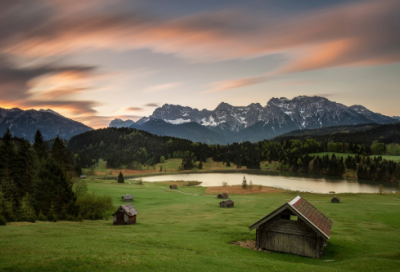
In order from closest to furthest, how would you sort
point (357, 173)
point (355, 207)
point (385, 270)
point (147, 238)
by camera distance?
point (385, 270), point (147, 238), point (355, 207), point (357, 173)

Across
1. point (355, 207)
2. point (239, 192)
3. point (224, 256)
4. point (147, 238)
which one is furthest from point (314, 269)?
point (239, 192)

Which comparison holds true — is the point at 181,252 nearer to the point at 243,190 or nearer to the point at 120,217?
the point at 120,217

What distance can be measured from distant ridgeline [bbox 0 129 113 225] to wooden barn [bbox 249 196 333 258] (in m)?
31.9

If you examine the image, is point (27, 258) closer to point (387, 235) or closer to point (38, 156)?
point (387, 235)

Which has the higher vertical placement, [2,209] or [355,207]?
[2,209]

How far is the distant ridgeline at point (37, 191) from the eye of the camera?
39.9 m

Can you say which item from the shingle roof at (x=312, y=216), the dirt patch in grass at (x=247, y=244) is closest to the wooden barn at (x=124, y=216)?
the dirt patch in grass at (x=247, y=244)

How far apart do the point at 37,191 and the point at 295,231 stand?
136ft

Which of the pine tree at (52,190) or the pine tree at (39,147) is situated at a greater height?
the pine tree at (39,147)

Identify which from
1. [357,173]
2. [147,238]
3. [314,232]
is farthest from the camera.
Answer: [357,173]

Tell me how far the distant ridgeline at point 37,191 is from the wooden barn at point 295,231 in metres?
31.9

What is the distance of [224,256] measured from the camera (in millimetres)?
24391

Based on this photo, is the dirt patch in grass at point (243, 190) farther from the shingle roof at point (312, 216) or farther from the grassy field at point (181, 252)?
the shingle roof at point (312, 216)

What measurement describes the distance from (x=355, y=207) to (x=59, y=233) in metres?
66.1
